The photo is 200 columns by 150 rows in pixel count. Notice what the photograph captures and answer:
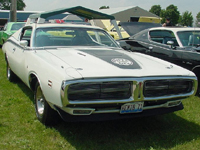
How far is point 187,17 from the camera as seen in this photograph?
5950 centimetres

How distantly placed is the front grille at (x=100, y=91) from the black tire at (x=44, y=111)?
69 centimetres

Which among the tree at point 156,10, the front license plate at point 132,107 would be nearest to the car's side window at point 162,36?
the front license plate at point 132,107

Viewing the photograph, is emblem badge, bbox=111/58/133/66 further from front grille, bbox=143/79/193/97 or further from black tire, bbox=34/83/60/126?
black tire, bbox=34/83/60/126

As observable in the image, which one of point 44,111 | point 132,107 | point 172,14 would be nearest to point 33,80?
point 44,111

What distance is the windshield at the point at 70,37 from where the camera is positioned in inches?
179

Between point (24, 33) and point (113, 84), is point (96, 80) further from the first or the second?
point (24, 33)

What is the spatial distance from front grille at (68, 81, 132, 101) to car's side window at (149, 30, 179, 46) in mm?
3511

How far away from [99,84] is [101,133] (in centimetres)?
90

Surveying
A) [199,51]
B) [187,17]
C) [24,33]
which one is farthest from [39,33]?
[187,17]

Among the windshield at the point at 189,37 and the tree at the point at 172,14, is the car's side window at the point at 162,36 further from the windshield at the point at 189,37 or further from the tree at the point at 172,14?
the tree at the point at 172,14

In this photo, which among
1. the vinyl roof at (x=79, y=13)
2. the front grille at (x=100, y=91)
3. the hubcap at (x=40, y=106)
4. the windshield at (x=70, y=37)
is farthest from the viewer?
the vinyl roof at (x=79, y=13)

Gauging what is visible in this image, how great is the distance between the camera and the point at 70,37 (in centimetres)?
481

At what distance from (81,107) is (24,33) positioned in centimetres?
325

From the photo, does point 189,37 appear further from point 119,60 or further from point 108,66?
point 108,66
